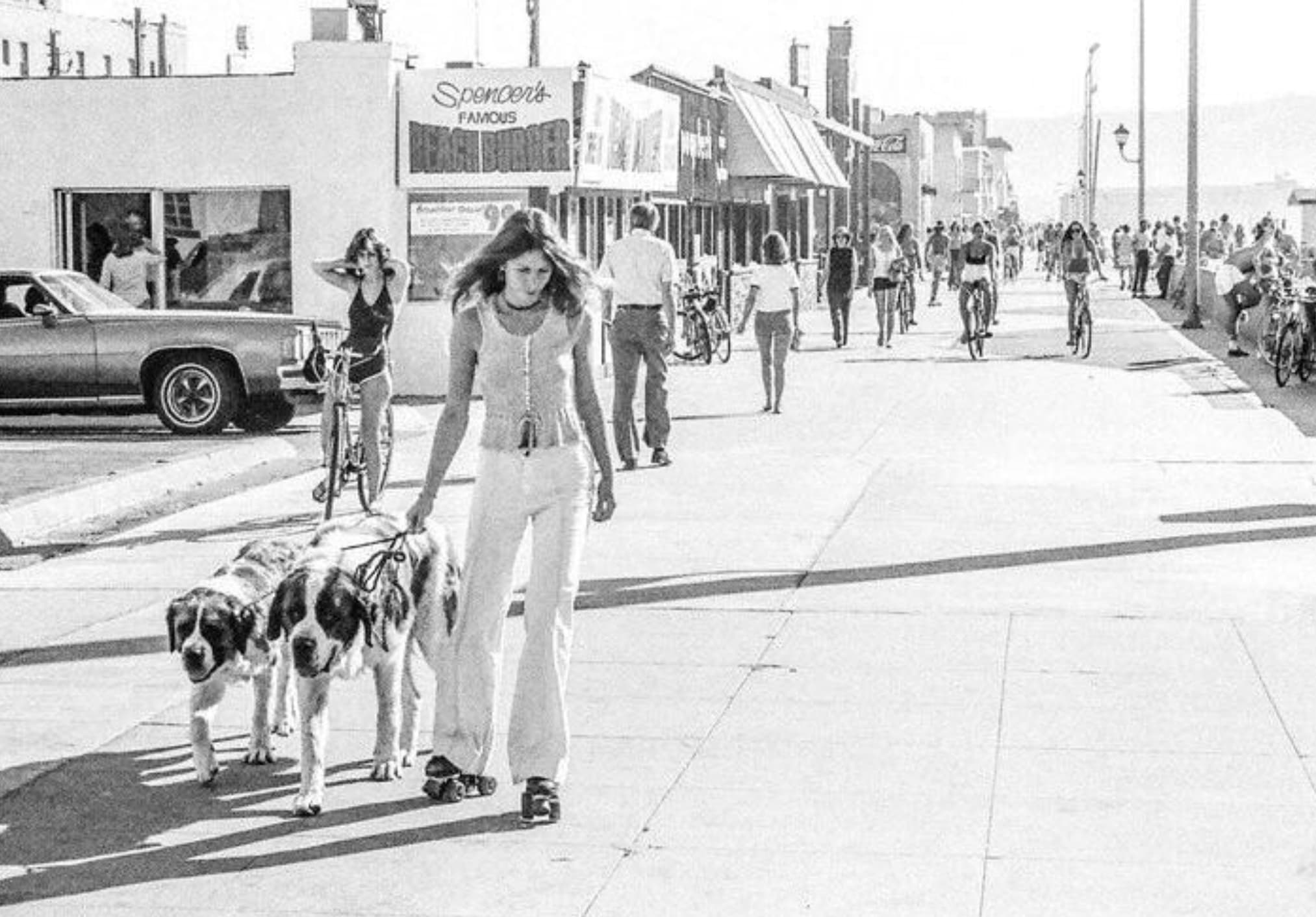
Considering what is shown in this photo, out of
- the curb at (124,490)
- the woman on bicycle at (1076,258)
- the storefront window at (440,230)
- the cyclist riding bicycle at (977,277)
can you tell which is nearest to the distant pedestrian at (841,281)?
the cyclist riding bicycle at (977,277)

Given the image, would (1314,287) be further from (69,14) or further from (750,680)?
(69,14)

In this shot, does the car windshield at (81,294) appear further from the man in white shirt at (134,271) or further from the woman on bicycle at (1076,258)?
the woman on bicycle at (1076,258)

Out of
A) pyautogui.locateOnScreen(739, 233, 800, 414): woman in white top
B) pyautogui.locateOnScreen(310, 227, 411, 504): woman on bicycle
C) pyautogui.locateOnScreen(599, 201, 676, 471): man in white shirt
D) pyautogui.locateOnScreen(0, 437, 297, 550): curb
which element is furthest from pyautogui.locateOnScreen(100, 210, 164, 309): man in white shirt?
pyautogui.locateOnScreen(310, 227, 411, 504): woman on bicycle

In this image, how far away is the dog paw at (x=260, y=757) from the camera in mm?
8078

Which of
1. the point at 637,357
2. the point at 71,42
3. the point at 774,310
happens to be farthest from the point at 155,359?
the point at 71,42

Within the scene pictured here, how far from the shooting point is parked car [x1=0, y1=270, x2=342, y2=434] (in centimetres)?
2020

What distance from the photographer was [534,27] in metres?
45.8

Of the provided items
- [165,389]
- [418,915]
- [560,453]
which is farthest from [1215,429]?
[418,915]

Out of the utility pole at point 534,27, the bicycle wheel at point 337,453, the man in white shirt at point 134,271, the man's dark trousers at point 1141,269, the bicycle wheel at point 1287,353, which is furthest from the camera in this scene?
the man's dark trousers at point 1141,269

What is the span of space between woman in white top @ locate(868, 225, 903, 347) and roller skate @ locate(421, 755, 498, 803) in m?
25.7

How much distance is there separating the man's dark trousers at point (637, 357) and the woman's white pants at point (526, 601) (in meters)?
9.73

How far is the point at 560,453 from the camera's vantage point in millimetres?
7418

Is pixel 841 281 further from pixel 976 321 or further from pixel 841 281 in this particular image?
pixel 976 321

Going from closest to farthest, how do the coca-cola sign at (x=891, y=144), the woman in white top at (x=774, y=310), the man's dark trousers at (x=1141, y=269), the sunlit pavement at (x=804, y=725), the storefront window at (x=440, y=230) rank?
the sunlit pavement at (x=804, y=725) < the woman in white top at (x=774, y=310) < the storefront window at (x=440, y=230) < the man's dark trousers at (x=1141, y=269) < the coca-cola sign at (x=891, y=144)
